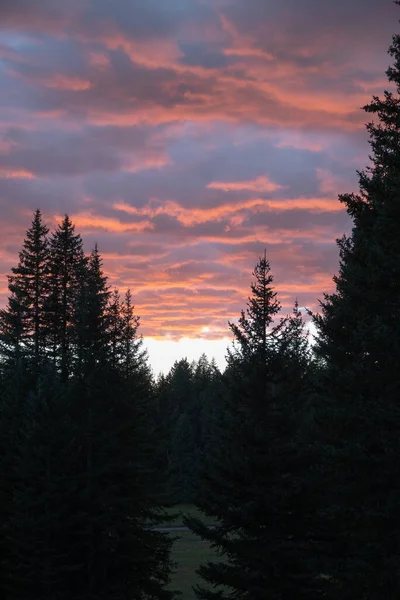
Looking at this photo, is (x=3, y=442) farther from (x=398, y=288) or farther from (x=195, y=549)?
(x=195, y=549)

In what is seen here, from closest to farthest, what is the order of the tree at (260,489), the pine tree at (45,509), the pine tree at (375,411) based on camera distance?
the pine tree at (375,411), the tree at (260,489), the pine tree at (45,509)

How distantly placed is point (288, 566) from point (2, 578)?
1672 centimetres

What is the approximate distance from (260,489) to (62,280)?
3585cm

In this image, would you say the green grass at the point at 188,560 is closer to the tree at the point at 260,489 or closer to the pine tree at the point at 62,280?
the pine tree at the point at 62,280

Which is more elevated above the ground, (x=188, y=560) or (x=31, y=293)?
(x=31, y=293)

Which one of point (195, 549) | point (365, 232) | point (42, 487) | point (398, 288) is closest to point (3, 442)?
point (42, 487)

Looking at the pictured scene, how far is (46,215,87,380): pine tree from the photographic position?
2080 inches

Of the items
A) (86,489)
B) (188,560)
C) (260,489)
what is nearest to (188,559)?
(188,560)

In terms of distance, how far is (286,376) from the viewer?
75.3 feet

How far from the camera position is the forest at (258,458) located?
16453 millimetres

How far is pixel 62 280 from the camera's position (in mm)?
54094

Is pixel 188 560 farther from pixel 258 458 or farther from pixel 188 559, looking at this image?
pixel 258 458

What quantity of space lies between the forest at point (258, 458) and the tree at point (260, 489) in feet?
0.20

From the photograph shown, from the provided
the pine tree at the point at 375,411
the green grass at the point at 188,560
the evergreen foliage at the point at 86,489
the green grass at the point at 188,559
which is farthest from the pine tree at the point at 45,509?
the pine tree at the point at 375,411
